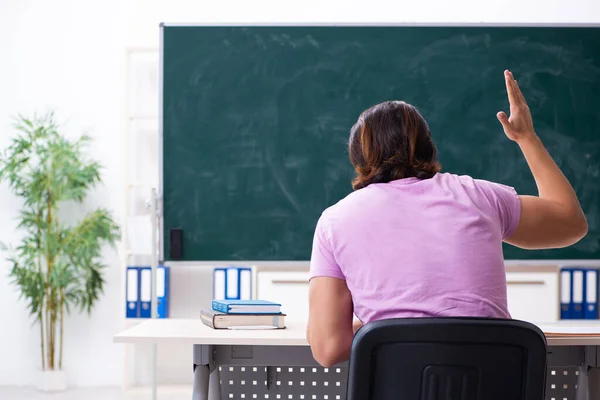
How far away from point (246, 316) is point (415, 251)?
2.93 feet

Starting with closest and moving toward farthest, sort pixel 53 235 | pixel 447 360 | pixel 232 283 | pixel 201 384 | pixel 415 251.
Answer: pixel 447 360 < pixel 415 251 < pixel 201 384 < pixel 232 283 < pixel 53 235

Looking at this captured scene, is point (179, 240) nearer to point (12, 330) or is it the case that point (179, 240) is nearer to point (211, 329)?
point (211, 329)

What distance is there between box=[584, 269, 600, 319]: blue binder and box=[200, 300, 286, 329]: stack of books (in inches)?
103

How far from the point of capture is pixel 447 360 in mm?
1325

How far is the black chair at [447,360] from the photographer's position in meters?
1.31

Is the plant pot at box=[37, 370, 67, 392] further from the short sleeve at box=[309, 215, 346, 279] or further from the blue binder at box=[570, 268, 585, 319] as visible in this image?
the short sleeve at box=[309, 215, 346, 279]

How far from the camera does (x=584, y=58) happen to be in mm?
3496

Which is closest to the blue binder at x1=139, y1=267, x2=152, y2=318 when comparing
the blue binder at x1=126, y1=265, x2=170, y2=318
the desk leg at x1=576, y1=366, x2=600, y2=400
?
the blue binder at x1=126, y1=265, x2=170, y2=318

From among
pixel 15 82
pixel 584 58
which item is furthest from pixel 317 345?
pixel 15 82

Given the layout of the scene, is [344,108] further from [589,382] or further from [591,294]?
[591,294]

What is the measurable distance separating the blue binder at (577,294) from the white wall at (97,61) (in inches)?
73.8

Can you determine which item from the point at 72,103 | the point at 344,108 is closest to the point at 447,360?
the point at 344,108

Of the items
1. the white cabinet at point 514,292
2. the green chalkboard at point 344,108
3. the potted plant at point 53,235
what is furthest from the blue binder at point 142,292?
the green chalkboard at point 344,108

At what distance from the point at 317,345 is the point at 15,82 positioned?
450 centimetres
